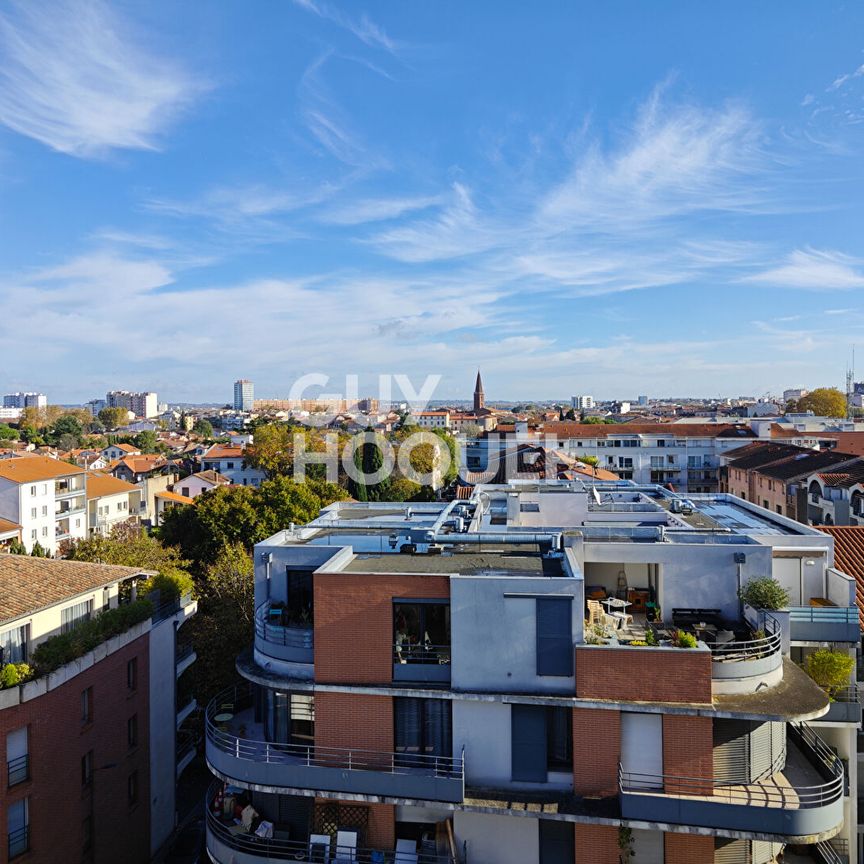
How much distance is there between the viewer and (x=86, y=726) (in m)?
18.2

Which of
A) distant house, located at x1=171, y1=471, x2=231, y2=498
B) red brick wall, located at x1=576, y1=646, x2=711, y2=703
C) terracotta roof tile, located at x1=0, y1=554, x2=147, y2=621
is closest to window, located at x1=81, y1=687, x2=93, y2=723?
terracotta roof tile, located at x1=0, y1=554, x2=147, y2=621

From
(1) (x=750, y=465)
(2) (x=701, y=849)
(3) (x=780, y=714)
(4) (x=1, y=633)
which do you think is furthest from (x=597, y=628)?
(1) (x=750, y=465)

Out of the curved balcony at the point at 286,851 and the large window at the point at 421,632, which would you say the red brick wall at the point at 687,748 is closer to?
the large window at the point at 421,632

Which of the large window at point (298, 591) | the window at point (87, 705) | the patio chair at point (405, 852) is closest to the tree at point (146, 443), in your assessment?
the window at point (87, 705)

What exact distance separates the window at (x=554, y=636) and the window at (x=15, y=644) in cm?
1367

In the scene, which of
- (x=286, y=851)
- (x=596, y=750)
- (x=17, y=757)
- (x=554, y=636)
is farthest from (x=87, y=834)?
(x=554, y=636)

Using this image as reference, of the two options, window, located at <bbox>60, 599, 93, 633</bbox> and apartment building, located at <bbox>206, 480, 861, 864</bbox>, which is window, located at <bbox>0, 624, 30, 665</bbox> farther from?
apartment building, located at <bbox>206, 480, 861, 864</bbox>

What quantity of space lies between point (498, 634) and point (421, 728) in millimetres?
2726

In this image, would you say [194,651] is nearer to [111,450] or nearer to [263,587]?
[263,587]

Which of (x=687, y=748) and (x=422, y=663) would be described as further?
(x=422, y=663)

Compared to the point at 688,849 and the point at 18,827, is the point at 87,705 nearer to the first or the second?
the point at 18,827

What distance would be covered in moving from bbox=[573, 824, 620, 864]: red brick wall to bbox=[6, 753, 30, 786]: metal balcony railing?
517 inches

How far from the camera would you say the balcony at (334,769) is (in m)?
13.0

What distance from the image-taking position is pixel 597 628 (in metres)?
13.9
